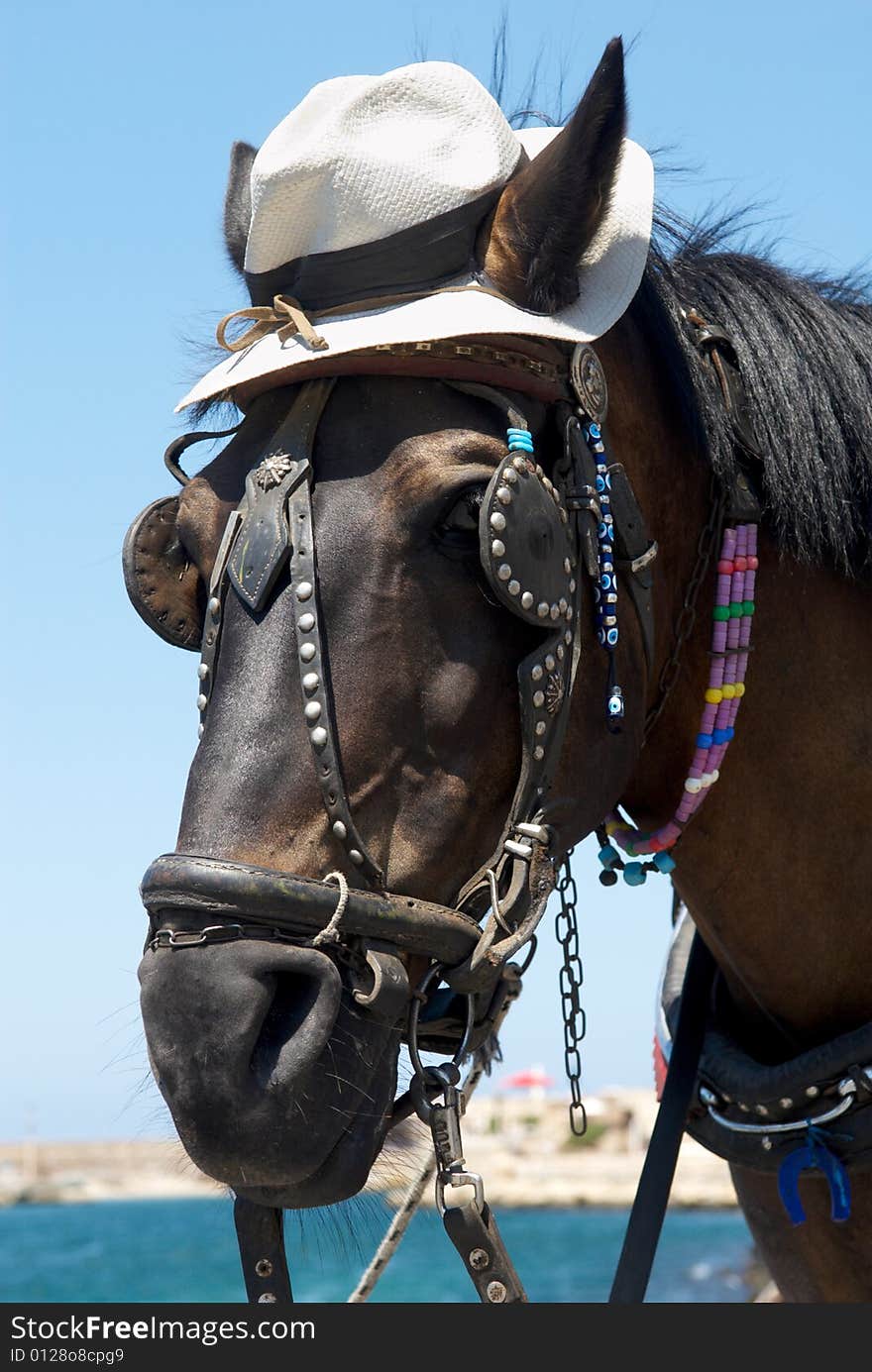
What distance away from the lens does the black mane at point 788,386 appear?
3098 millimetres

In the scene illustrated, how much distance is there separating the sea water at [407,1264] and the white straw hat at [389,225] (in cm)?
1752

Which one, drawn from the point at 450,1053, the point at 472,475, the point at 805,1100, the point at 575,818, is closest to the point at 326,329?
the point at 472,475

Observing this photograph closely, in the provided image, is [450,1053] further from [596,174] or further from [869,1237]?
[596,174]

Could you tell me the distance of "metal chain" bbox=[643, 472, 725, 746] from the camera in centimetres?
303

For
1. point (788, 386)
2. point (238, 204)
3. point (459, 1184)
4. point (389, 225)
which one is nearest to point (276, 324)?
point (389, 225)

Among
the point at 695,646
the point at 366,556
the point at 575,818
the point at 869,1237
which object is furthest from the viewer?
the point at 869,1237

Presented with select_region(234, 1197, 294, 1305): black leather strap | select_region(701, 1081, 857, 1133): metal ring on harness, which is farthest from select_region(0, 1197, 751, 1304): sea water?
select_region(234, 1197, 294, 1305): black leather strap

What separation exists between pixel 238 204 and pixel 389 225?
784 mm

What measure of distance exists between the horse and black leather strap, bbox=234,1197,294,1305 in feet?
0.61

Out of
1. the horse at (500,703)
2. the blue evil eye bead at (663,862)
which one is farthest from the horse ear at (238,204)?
the blue evil eye bead at (663,862)

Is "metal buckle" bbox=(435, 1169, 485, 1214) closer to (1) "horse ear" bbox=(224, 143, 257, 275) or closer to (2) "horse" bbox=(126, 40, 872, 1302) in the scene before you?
(2) "horse" bbox=(126, 40, 872, 1302)

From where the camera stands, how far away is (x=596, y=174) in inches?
108

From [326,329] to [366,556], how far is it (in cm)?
46

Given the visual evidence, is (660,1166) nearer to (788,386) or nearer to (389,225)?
(788,386)
